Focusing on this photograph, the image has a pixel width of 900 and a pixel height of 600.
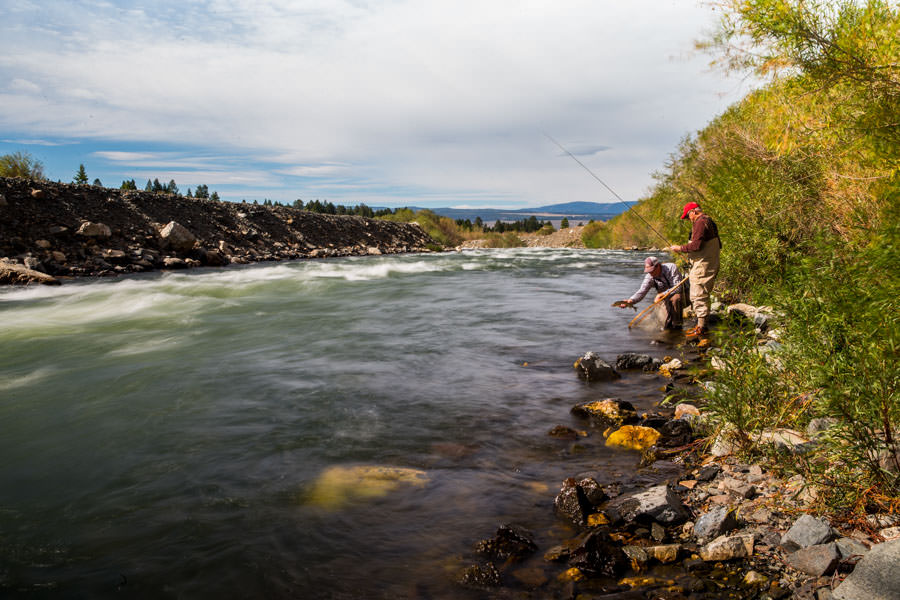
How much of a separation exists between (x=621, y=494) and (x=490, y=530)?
1.12 m

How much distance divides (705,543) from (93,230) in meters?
26.3

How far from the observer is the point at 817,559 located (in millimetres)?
2779

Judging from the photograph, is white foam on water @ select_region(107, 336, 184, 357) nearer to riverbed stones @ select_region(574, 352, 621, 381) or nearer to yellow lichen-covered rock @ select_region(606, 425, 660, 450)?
riverbed stones @ select_region(574, 352, 621, 381)

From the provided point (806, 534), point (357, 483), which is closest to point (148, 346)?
point (357, 483)

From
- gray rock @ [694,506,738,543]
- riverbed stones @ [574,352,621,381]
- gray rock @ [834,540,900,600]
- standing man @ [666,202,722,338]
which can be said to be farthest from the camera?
standing man @ [666,202,722,338]

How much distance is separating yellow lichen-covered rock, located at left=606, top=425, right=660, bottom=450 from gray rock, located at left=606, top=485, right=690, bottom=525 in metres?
1.17

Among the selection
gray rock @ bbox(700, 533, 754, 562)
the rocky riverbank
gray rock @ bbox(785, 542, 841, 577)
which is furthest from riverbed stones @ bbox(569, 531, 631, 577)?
gray rock @ bbox(785, 542, 841, 577)

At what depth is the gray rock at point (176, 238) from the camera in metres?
25.9

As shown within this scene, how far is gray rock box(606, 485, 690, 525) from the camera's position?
3566 millimetres

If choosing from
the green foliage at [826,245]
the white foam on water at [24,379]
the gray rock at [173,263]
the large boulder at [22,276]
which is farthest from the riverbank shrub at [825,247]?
the gray rock at [173,263]

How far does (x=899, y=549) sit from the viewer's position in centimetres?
247

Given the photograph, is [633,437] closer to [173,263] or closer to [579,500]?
[579,500]

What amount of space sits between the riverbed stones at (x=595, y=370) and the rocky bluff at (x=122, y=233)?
1862 centimetres

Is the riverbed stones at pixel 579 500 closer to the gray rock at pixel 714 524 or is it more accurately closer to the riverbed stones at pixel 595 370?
the gray rock at pixel 714 524
